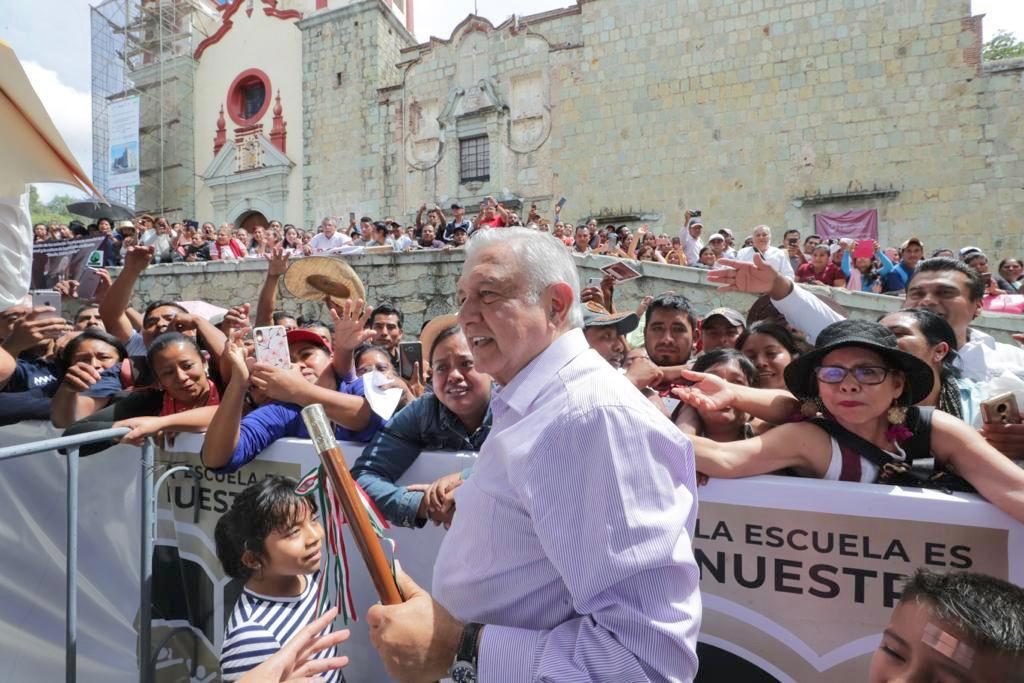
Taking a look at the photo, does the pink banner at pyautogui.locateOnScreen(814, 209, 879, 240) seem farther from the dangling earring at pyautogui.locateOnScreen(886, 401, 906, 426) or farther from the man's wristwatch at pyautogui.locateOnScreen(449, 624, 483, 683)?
the man's wristwatch at pyautogui.locateOnScreen(449, 624, 483, 683)

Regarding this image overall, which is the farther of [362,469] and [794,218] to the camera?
[794,218]

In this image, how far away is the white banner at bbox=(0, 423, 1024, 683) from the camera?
1.69 m

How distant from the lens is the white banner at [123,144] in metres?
24.1

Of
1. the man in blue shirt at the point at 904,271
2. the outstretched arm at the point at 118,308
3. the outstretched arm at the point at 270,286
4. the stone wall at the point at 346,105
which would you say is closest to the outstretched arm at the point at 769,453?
the outstretched arm at the point at 270,286

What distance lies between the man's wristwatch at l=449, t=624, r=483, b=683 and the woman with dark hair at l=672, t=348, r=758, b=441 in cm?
109

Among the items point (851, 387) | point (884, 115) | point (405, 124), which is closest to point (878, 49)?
point (884, 115)

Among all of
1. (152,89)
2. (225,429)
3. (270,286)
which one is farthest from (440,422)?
(152,89)

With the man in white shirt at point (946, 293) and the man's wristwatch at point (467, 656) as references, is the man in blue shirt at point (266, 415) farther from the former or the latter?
the man in white shirt at point (946, 293)

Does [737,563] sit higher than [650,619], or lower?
lower

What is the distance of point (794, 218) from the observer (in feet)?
49.6

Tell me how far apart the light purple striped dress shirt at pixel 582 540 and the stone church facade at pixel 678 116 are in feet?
51.3

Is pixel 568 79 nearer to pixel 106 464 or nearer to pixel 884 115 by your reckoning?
pixel 884 115

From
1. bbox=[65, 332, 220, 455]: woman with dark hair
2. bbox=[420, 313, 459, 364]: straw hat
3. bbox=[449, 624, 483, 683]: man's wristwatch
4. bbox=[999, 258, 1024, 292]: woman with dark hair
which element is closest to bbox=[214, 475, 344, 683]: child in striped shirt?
bbox=[65, 332, 220, 455]: woman with dark hair

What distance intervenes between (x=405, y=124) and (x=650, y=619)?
20.4 m
